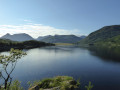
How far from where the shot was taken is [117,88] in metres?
34.9

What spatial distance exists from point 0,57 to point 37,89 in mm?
16689

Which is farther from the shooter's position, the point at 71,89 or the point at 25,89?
the point at 25,89

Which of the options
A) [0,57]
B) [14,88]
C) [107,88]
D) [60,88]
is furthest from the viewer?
[107,88]

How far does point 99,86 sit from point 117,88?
6549mm

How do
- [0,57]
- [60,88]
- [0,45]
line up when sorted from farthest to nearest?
[0,45]
[60,88]
[0,57]

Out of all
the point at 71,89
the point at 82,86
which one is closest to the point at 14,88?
the point at 71,89

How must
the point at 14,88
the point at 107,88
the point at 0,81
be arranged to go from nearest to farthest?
the point at 14,88 → the point at 107,88 → the point at 0,81

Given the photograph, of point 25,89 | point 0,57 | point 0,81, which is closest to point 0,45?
point 0,81

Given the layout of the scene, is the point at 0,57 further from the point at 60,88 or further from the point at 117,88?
the point at 117,88

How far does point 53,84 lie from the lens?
104 feet

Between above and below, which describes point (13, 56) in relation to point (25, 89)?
above

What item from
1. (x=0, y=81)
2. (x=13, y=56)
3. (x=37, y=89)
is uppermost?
(x=13, y=56)

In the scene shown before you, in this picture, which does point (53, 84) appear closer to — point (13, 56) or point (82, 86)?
point (82, 86)

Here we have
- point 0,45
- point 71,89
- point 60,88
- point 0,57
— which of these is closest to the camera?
point 0,57
